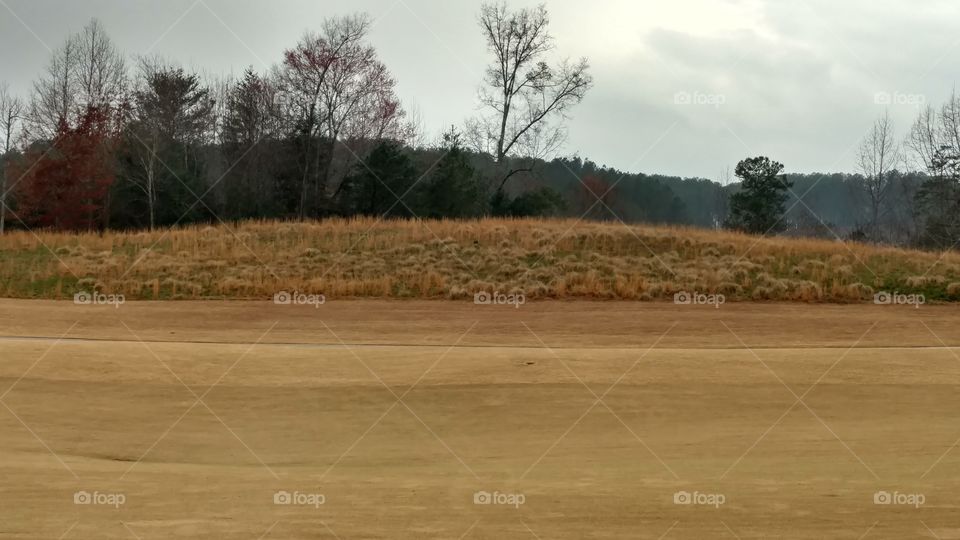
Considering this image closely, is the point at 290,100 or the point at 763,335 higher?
the point at 290,100

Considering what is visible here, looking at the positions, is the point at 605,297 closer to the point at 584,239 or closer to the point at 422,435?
the point at 584,239

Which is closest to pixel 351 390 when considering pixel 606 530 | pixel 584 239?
pixel 606 530

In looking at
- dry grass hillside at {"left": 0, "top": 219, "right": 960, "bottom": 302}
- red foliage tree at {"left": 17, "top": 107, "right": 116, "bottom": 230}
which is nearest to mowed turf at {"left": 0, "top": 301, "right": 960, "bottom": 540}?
dry grass hillside at {"left": 0, "top": 219, "right": 960, "bottom": 302}

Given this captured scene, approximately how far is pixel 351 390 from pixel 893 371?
8.73m

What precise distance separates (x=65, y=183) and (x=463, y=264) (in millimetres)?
24678

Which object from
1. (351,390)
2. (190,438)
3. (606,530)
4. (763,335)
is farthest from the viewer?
(763,335)

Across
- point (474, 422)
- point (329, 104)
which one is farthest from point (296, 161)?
point (474, 422)

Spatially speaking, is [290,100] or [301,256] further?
[290,100]

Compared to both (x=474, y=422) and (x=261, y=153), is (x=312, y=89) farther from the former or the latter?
(x=474, y=422)

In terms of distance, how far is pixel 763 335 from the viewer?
63.3 ft

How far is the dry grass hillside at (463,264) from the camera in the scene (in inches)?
934

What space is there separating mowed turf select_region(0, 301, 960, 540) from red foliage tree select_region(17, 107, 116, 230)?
2237cm

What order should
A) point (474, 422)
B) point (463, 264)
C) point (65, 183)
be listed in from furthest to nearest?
point (65, 183) < point (463, 264) < point (474, 422)

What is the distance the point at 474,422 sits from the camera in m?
12.1
